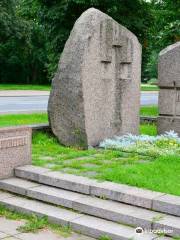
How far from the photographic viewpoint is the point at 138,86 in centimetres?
1082

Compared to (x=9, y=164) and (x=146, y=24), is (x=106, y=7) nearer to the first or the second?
(x=146, y=24)

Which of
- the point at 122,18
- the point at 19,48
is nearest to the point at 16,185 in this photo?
the point at 122,18

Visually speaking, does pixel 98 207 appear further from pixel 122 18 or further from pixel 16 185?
pixel 122 18

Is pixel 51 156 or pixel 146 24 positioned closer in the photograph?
pixel 51 156

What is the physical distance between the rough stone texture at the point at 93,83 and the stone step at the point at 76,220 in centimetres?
282

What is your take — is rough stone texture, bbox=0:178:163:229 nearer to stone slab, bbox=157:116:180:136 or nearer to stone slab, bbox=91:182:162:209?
stone slab, bbox=91:182:162:209

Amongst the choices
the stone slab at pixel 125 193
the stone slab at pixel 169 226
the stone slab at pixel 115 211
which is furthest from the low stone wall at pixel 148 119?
the stone slab at pixel 169 226

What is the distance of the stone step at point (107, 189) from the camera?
5.82 metres

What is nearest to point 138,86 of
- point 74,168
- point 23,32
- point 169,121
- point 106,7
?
point 169,121

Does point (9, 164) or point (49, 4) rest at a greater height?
point (49, 4)

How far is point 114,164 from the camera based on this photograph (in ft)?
25.3

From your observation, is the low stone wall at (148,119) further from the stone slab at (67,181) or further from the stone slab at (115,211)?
the stone slab at (115,211)

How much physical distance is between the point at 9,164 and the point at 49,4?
1282 centimetres

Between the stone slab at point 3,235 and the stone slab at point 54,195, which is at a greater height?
the stone slab at point 54,195
